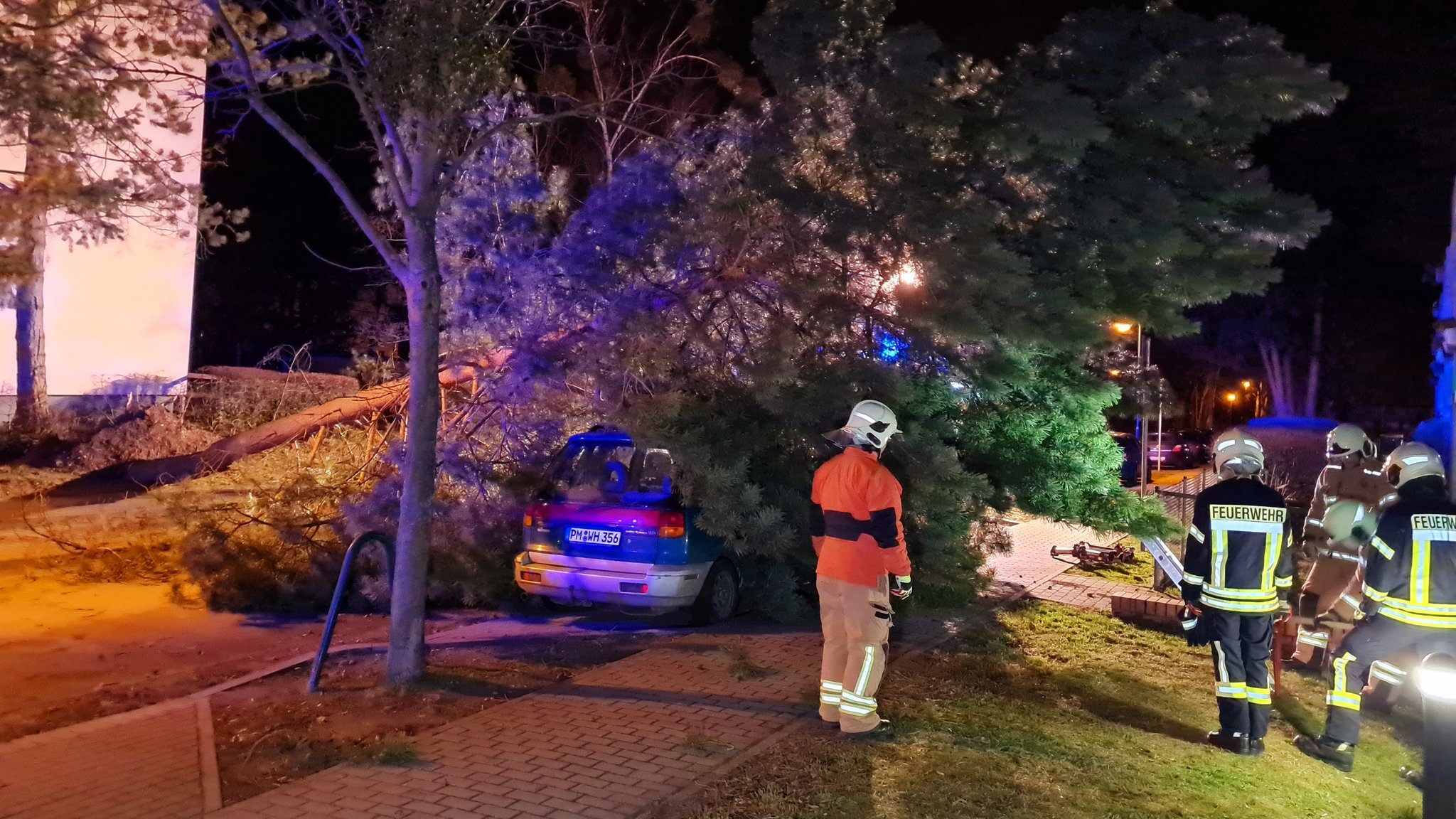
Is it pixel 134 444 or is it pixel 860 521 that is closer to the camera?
pixel 860 521

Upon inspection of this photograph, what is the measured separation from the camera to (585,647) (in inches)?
300

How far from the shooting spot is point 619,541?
787 cm

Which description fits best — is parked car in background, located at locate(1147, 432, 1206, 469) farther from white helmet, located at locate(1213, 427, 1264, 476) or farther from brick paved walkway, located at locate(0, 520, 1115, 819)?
brick paved walkway, located at locate(0, 520, 1115, 819)

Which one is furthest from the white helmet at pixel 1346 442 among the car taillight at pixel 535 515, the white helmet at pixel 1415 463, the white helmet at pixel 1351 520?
the car taillight at pixel 535 515

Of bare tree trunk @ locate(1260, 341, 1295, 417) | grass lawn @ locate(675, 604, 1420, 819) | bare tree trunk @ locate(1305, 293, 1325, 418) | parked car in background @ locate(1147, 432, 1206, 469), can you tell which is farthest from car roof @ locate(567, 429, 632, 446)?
bare tree trunk @ locate(1260, 341, 1295, 417)

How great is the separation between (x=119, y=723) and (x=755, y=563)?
15.0ft

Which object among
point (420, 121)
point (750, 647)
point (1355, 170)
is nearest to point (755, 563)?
point (750, 647)

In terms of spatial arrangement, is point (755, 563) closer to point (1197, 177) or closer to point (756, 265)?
point (756, 265)

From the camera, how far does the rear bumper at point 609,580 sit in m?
7.75

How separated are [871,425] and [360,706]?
3424 mm

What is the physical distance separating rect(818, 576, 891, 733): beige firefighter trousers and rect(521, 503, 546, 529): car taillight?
3.33m

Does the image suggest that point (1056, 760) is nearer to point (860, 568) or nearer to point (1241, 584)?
point (860, 568)

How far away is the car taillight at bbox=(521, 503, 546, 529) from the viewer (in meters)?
8.20

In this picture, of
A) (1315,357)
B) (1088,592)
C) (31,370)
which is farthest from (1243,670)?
(1315,357)
